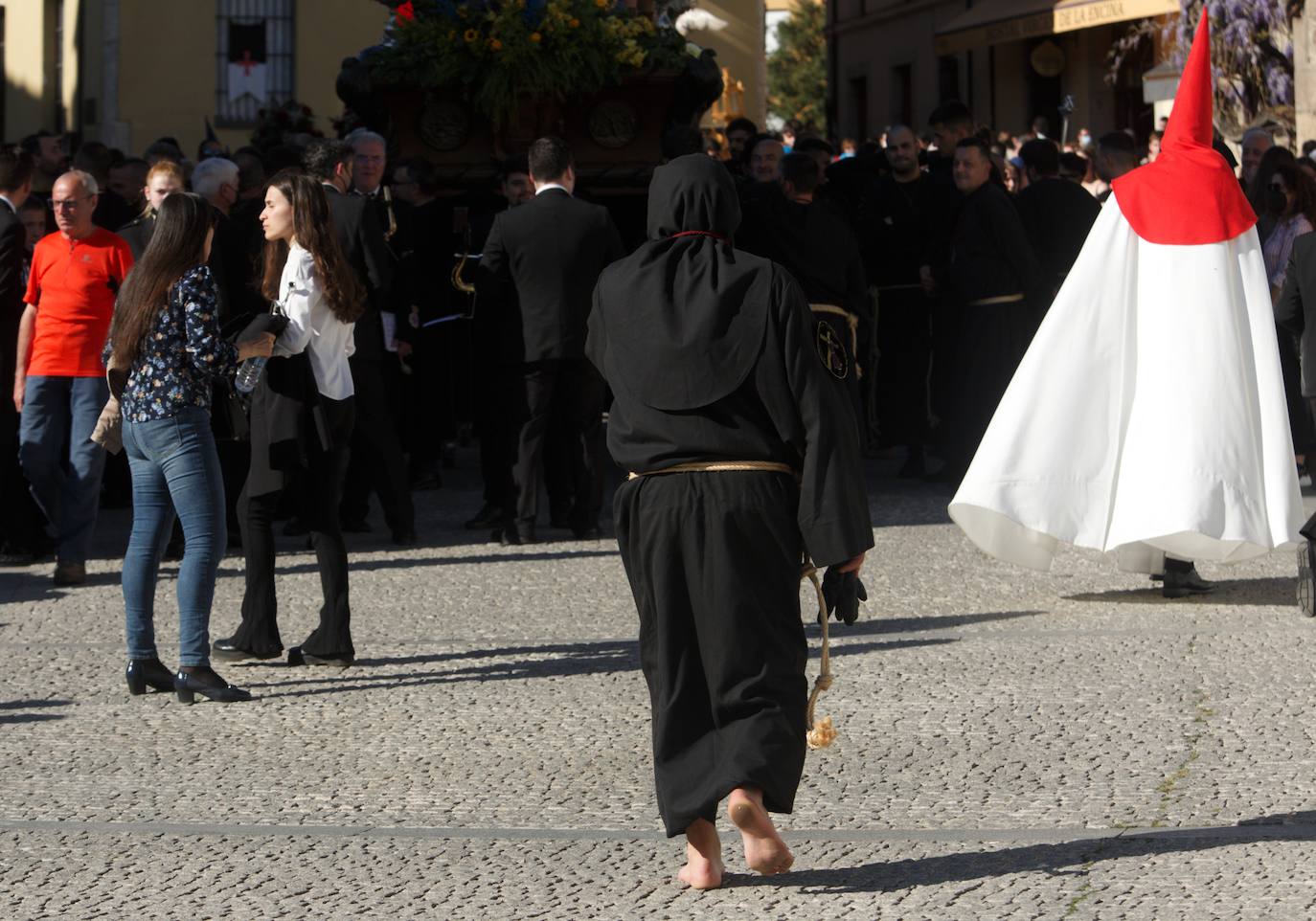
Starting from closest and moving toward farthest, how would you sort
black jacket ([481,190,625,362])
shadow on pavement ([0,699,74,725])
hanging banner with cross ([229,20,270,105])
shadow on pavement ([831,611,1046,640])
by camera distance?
shadow on pavement ([0,699,74,725]), shadow on pavement ([831,611,1046,640]), black jacket ([481,190,625,362]), hanging banner with cross ([229,20,270,105])

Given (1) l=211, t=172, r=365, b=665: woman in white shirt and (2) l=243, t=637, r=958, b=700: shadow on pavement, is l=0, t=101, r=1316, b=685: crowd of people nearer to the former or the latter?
(1) l=211, t=172, r=365, b=665: woman in white shirt

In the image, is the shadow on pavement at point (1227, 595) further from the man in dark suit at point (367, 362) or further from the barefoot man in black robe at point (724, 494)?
the barefoot man in black robe at point (724, 494)

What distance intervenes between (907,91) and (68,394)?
4026 centimetres

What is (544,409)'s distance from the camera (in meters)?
11.3

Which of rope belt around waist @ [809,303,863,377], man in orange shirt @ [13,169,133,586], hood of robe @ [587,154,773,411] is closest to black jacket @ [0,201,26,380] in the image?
man in orange shirt @ [13,169,133,586]

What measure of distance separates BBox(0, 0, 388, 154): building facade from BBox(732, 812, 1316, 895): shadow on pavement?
26.5 meters

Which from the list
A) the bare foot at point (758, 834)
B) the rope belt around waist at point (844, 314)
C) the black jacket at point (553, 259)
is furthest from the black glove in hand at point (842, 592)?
the rope belt around waist at point (844, 314)

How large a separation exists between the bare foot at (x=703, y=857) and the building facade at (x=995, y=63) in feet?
97.6

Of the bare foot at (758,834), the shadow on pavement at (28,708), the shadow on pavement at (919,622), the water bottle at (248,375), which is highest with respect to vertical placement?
the water bottle at (248,375)

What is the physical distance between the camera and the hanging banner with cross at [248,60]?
104 ft

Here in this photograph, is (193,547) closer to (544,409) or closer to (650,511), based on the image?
(650,511)

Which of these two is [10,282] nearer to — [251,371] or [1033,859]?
[251,371]

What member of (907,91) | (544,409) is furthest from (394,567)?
(907,91)

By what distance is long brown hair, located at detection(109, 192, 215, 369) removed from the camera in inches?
296
